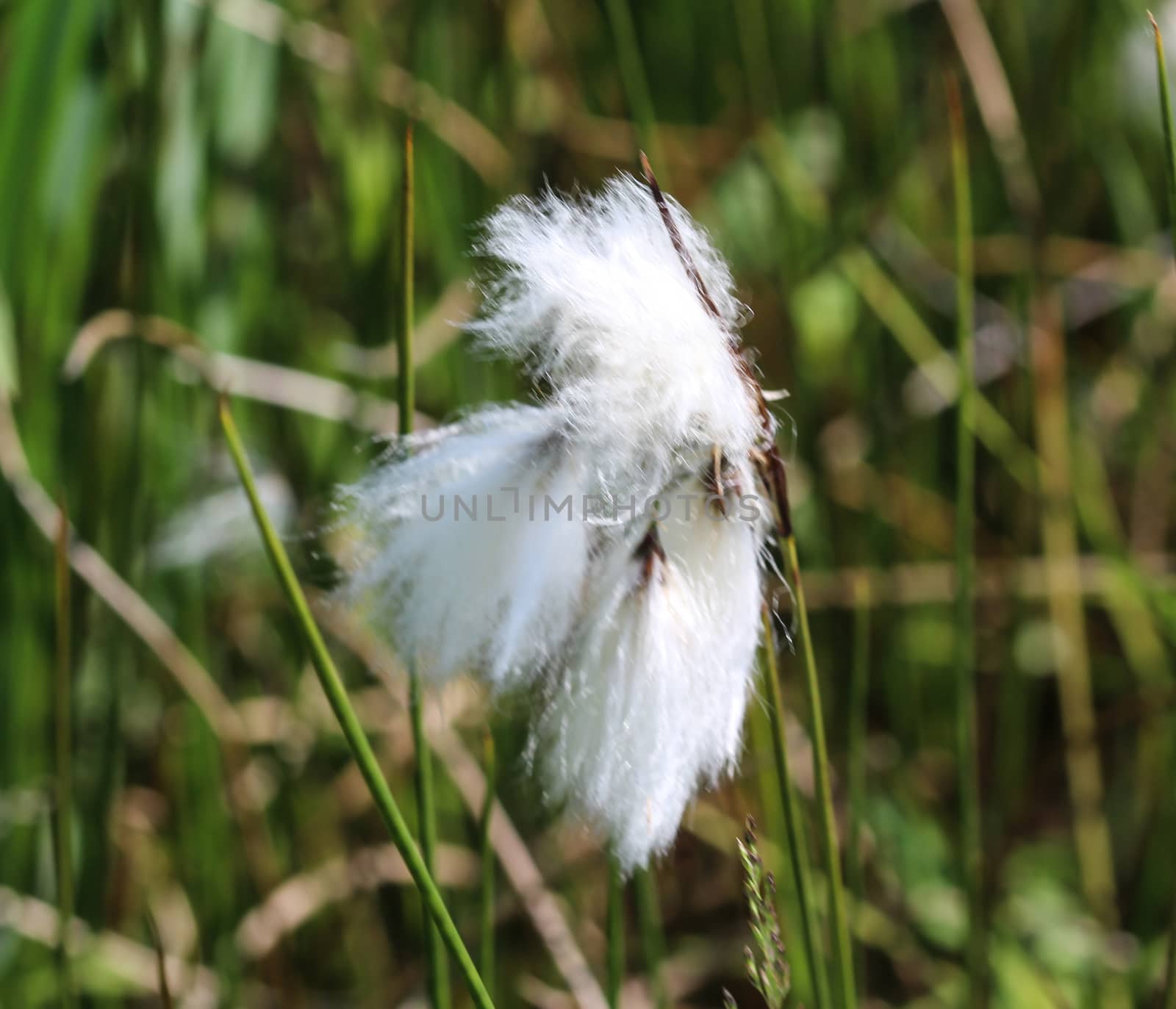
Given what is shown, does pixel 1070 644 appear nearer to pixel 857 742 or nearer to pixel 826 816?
pixel 857 742

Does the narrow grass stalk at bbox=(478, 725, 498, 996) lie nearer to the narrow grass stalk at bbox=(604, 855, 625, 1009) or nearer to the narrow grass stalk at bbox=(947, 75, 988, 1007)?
the narrow grass stalk at bbox=(604, 855, 625, 1009)

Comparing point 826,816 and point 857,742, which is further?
point 857,742

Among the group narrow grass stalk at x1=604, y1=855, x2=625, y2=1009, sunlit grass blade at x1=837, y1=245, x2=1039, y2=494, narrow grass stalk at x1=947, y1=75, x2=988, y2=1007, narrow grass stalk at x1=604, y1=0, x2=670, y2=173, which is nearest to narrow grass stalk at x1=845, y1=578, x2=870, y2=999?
narrow grass stalk at x1=947, y1=75, x2=988, y2=1007

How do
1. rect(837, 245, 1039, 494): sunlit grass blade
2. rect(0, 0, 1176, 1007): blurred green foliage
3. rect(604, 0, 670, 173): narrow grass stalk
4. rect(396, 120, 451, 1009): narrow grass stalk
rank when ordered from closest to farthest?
rect(396, 120, 451, 1009): narrow grass stalk
rect(604, 0, 670, 173): narrow grass stalk
rect(0, 0, 1176, 1007): blurred green foliage
rect(837, 245, 1039, 494): sunlit grass blade

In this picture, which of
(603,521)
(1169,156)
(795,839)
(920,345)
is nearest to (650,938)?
(795,839)

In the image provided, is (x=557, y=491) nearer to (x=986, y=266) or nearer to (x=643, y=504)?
(x=643, y=504)

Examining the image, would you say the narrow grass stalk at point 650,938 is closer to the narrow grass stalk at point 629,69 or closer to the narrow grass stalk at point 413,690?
the narrow grass stalk at point 413,690

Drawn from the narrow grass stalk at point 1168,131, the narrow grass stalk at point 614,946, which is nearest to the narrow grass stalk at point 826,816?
the narrow grass stalk at point 614,946
